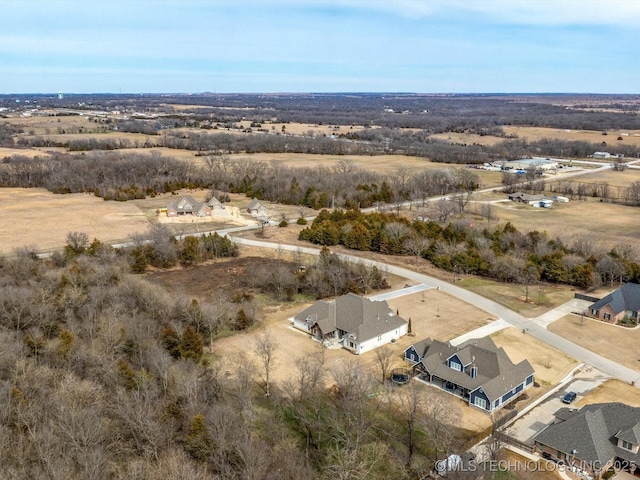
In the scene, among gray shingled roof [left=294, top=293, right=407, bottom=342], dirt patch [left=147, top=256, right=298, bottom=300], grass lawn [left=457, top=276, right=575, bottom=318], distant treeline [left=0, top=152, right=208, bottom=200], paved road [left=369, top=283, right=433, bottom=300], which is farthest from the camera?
distant treeline [left=0, top=152, right=208, bottom=200]

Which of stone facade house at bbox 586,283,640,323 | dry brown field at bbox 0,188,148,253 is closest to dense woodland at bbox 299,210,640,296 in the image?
stone facade house at bbox 586,283,640,323

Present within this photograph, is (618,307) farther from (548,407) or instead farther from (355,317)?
(355,317)

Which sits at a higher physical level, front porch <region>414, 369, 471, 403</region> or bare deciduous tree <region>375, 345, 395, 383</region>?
bare deciduous tree <region>375, 345, 395, 383</region>

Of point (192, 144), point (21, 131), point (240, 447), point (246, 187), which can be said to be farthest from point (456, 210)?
point (21, 131)

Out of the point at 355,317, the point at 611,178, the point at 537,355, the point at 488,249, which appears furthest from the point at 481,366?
the point at 611,178

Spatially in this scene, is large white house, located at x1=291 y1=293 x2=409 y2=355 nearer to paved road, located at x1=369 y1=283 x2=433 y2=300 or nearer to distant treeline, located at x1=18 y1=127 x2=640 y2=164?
paved road, located at x1=369 y1=283 x2=433 y2=300

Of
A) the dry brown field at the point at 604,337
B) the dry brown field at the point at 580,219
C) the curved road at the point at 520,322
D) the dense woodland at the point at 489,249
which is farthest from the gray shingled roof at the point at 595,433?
the dry brown field at the point at 580,219

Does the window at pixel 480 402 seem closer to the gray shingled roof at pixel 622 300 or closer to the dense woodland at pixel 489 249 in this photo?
the gray shingled roof at pixel 622 300
